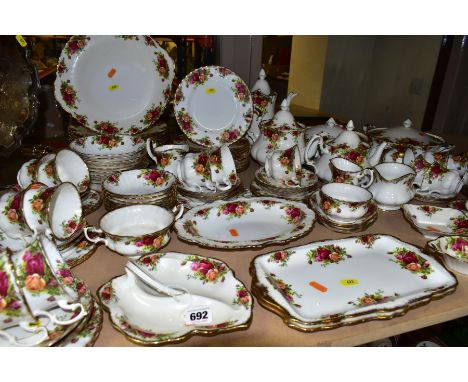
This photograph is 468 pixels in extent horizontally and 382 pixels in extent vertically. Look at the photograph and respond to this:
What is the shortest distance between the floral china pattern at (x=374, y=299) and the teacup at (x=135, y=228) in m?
0.49

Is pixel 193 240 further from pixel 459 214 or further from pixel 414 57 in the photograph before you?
pixel 414 57

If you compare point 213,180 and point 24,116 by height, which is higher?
point 24,116

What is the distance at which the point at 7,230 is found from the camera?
3.23ft

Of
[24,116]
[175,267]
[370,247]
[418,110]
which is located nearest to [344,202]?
[370,247]

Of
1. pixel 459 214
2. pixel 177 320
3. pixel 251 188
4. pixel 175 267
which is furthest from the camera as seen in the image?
pixel 251 188

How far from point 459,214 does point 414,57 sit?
80.0 inches

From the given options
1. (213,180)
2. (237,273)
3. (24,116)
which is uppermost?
(24,116)

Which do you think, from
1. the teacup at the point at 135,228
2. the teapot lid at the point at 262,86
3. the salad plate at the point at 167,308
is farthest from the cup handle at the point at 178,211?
the teapot lid at the point at 262,86

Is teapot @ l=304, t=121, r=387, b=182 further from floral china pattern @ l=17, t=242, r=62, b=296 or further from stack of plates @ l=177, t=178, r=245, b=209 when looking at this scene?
floral china pattern @ l=17, t=242, r=62, b=296

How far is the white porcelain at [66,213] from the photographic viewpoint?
3.30ft

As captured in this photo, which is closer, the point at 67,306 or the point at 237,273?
the point at 67,306

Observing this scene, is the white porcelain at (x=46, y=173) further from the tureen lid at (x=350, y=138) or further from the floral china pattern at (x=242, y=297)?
the tureen lid at (x=350, y=138)

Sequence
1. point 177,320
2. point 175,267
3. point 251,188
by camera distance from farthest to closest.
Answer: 1. point 251,188
2. point 175,267
3. point 177,320

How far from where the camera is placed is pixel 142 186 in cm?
131
